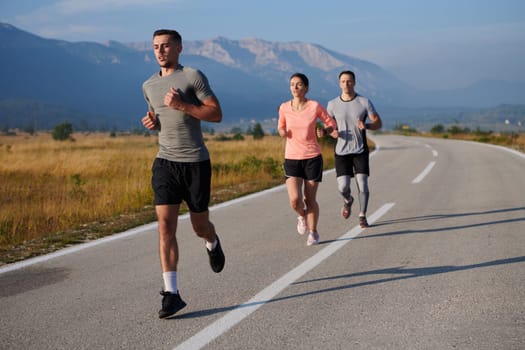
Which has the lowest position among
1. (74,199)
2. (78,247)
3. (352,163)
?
(74,199)

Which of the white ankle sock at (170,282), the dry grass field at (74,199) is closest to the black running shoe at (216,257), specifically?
the white ankle sock at (170,282)

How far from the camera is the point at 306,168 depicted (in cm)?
709

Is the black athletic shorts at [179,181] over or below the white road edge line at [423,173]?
over

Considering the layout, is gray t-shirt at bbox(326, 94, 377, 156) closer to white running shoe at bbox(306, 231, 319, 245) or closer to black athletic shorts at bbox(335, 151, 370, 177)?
black athletic shorts at bbox(335, 151, 370, 177)

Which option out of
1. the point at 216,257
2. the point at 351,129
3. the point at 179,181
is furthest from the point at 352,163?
the point at 179,181

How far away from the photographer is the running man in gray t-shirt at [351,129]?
8.00 metres

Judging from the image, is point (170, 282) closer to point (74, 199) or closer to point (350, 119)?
point (350, 119)

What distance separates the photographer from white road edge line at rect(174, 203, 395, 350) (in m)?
3.93

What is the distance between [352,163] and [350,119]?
677 mm

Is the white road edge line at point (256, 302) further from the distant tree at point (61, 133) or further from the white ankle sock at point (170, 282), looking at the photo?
the distant tree at point (61, 133)

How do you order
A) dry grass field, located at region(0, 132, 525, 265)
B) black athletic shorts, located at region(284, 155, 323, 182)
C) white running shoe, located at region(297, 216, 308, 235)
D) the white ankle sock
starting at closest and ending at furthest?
1. the white ankle sock
2. black athletic shorts, located at region(284, 155, 323, 182)
3. white running shoe, located at region(297, 216, 308, 235)
4. dry grass field, located at region(0, 132, 525, 265)

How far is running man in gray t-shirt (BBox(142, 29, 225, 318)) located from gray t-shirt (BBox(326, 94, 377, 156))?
12.1ft

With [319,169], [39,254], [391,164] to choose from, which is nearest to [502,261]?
[319,169]

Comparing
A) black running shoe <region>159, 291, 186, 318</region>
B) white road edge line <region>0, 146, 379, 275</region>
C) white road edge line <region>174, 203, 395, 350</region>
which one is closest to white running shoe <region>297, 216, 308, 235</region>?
white road edge line <region>174, 203, 395, 350</region>
